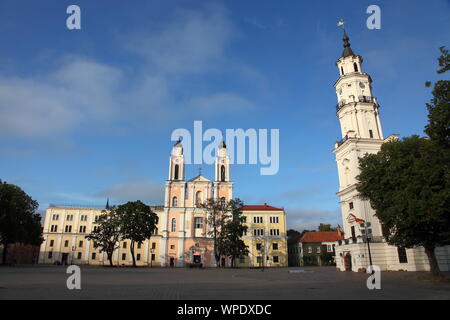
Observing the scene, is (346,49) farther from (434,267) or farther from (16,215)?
(16,215)

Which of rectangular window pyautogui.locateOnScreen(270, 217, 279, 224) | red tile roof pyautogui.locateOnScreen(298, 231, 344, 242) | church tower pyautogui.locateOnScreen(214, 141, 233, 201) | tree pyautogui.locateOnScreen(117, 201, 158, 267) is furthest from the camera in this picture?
red tile roof pyautogui.locateOnScreen(298, 231, 344, 242)

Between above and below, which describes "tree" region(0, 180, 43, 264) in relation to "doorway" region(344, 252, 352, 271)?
above

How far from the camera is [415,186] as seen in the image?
21.4 meters

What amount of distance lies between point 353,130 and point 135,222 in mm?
41190

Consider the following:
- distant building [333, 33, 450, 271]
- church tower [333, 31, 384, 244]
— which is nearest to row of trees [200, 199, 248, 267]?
distant building [333, 33, 450, 271]

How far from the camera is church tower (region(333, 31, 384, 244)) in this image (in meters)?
40.5

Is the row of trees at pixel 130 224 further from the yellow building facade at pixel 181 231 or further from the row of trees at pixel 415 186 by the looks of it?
the row of trees at pixel 415 186

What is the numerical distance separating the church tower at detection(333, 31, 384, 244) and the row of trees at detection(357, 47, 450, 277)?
14.2 metres

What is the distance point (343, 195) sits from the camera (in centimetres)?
4325

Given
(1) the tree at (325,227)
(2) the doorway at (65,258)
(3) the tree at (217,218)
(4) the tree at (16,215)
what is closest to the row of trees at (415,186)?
(3) the tree at (217,218)

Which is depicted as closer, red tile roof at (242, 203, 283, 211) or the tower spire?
the tower spire

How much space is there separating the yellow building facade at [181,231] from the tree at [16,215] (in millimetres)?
16843

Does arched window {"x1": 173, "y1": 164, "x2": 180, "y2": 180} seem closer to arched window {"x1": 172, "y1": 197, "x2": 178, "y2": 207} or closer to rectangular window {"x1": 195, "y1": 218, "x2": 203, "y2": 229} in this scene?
arched window {"x1": 172, "y1": 197, "x2": 178, "y2": 207}
